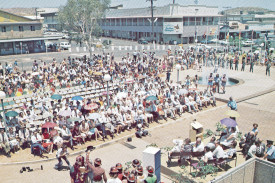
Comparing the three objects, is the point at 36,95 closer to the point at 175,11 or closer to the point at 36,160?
the point at 36,160

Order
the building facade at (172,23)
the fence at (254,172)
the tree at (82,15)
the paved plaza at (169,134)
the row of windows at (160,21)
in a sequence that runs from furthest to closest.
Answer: the row of windows at (160,21) < the building facade at (172,23) < the tree at (82,15) < the paved plaza at (169,134) < the fence at (254,172)

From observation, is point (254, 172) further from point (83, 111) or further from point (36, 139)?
point (83, 111)

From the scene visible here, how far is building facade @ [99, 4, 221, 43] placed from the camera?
5828 centimetres

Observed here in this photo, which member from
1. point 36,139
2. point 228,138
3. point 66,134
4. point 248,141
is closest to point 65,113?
point 66,134

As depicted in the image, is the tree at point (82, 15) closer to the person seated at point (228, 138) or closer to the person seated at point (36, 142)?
the person seated at point (36, 142)

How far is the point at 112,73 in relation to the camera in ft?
75.0

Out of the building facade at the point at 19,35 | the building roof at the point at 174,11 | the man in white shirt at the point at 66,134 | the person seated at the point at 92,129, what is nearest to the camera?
the man in white shirt at the point at 66,134

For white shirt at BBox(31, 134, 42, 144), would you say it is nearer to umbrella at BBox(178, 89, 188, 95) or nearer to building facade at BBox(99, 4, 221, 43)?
umbrella at BBox(178, 89, 188, 95)

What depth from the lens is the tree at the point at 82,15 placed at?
33312 mm

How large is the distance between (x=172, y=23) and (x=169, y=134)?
4861cm

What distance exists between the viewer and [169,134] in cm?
1266

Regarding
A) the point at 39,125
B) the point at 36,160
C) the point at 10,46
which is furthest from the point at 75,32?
the point at 36,160

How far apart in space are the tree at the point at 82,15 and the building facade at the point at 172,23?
20.7 m

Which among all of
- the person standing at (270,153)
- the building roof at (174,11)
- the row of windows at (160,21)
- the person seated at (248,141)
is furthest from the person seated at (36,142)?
the building roof at (174,11)
